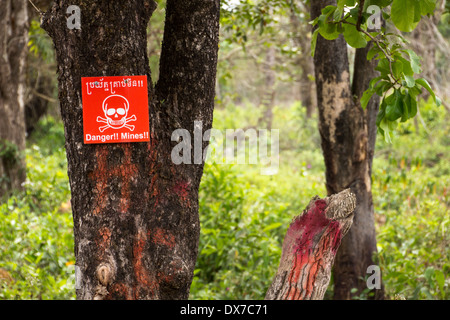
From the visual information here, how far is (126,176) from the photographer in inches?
67.7

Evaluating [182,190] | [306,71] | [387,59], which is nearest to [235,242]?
[182,190]

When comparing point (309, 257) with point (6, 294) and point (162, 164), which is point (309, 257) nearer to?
point (162, 164)

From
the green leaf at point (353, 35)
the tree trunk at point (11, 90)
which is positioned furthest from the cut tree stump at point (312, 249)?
the tree trunk at point (11, 90)

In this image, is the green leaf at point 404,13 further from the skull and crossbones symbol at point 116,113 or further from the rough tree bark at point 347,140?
the rough tree bark at point 347,140

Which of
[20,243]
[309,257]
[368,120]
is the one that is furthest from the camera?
[20,243]

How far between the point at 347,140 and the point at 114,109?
2.05 meters

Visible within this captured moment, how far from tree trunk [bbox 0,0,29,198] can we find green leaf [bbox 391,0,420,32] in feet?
17.8

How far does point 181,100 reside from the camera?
191 cm

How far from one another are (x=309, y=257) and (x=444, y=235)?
2.75 metres

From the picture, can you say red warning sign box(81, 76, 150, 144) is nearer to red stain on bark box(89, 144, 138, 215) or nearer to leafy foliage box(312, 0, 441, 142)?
red stain on bark box(89, 144, 138, 215)

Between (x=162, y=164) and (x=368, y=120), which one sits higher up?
(x=368, y=120)

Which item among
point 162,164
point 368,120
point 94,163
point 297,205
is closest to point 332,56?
point 368,120

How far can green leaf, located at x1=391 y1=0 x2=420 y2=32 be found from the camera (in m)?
1.51

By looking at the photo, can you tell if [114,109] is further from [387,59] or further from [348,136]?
[348,136]
